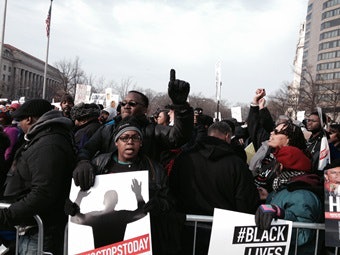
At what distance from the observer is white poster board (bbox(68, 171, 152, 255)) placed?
9.48ft

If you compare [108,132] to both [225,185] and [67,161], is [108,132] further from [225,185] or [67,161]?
[225,185]

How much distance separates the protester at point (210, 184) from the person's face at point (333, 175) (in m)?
0.60

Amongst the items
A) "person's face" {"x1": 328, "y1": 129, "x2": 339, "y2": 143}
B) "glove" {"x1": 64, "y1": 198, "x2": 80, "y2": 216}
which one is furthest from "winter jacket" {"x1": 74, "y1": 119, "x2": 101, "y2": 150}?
"person's face" {"x1": 328, "y1": 129, "x2": 339, "y2": 143}

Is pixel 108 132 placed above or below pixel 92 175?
above

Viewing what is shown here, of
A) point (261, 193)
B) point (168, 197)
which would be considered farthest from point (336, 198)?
point (168, 197)

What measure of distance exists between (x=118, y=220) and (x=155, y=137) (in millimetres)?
1056

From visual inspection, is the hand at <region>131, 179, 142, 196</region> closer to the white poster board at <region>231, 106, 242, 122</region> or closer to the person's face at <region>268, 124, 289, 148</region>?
the person's face at <region>268, 124, 289, 148</region>

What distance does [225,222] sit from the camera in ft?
9.70

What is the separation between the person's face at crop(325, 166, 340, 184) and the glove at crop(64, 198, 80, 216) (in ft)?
6.53

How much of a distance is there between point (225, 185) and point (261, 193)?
0.62 metres

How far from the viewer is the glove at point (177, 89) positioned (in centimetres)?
330

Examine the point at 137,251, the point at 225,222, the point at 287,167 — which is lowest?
the point at 137,251

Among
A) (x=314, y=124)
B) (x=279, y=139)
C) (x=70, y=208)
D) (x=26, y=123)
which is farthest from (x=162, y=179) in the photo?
(x=314, y=124)

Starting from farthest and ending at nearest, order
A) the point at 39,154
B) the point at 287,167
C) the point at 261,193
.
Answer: the point at 261,193 < the point at 287,167 < the point at 39,154
